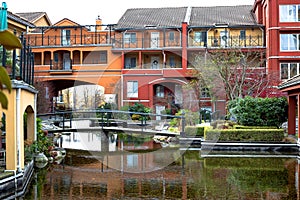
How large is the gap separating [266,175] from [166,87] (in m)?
26.0

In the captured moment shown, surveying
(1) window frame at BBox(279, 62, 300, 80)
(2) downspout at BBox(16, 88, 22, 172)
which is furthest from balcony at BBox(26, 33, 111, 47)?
(2) downspout at BBox(16, 88, 22, 172)

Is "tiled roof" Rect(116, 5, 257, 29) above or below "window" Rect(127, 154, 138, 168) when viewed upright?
above

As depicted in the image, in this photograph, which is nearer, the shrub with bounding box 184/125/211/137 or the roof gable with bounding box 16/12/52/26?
the shrub with bounding box 184/125/211/137

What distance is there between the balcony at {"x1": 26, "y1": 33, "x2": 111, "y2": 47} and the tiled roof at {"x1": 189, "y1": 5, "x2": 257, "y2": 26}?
8.26 meters

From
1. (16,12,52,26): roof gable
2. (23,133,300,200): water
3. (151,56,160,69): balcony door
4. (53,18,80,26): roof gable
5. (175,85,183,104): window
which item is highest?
(16,12,52,26): roof gable

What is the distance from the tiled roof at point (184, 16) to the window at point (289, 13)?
4.75 metres

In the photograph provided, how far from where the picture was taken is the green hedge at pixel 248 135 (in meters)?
19.8

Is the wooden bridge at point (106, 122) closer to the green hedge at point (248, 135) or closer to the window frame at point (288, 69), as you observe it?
the green hedge at point (248, 135)

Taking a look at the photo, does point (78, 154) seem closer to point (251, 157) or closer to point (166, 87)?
point (251, 157)

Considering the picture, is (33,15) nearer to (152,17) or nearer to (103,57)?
(103,57)

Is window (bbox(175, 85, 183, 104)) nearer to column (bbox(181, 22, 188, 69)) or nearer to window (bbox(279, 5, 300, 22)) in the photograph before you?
column (bbox(181, 22, 188, 69))

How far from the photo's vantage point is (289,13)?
34.0 meters

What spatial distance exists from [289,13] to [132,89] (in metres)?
14.2

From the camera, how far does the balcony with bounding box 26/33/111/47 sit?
39.7 m
